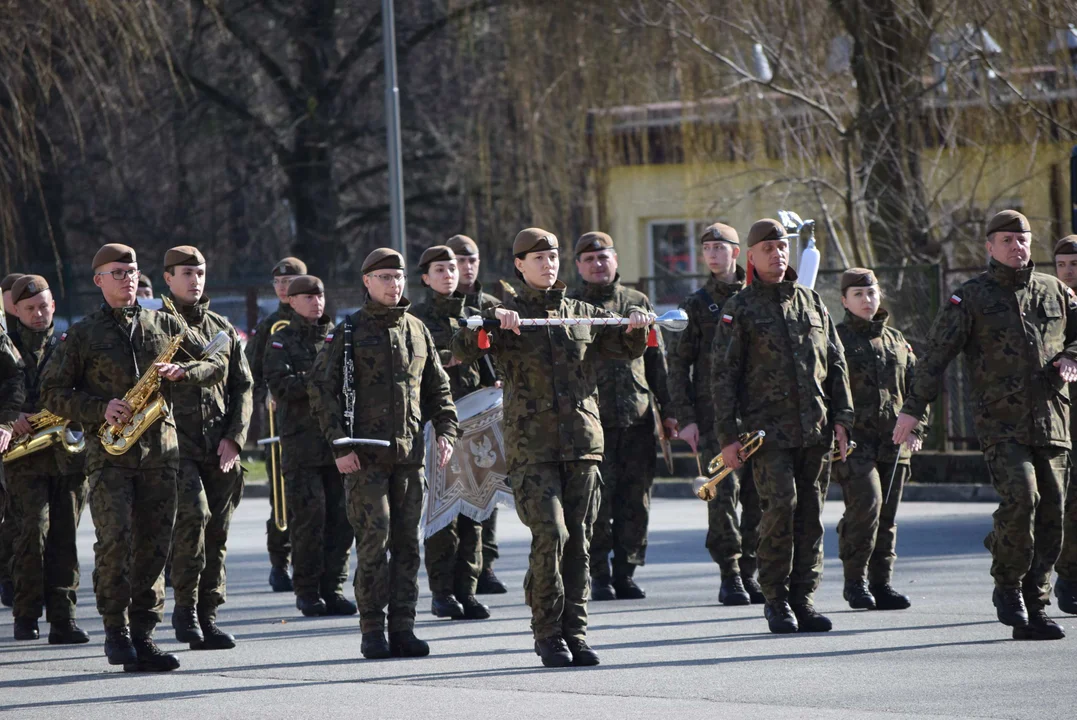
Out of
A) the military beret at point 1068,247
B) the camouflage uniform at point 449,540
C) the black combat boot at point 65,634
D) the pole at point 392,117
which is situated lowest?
the black combat boot at point 65,634

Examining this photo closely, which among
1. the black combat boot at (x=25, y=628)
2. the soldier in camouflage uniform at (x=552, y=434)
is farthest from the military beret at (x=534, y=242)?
the black combat boot at (x=25, y=628)

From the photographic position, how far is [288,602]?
11.8m

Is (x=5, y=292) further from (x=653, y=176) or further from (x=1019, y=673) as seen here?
(x=653, y=176)

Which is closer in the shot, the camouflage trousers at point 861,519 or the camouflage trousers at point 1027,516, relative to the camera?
the camouflage trousers at point 1027,516

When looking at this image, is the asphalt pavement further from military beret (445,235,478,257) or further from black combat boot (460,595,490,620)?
military beret (445,235,478,257)

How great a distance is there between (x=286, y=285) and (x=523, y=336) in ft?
12.6

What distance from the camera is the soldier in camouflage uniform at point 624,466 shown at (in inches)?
439

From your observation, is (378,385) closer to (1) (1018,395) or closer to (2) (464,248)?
(2) (464,248)

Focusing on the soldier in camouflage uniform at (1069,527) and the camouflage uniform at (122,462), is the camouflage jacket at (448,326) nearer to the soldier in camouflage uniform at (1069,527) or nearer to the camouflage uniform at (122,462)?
the camouflage uniform at (122,462)

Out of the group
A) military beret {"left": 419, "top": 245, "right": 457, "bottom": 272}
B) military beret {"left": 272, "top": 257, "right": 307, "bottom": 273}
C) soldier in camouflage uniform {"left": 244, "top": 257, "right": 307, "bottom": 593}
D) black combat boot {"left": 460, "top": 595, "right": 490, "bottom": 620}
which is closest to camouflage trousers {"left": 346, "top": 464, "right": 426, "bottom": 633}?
black combat boot {"left": 460, "top": 595, "right": 490, "bottom": 620}

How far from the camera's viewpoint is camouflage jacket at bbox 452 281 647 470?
28.3 feet

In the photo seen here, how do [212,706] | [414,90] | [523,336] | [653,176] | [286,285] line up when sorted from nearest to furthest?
[212,706], [523,336], [286,285], [653,176], [414,90]

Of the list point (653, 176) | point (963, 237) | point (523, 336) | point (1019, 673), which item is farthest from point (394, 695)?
point (653, 176)

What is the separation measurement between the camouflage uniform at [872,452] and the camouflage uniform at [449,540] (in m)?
2.32
